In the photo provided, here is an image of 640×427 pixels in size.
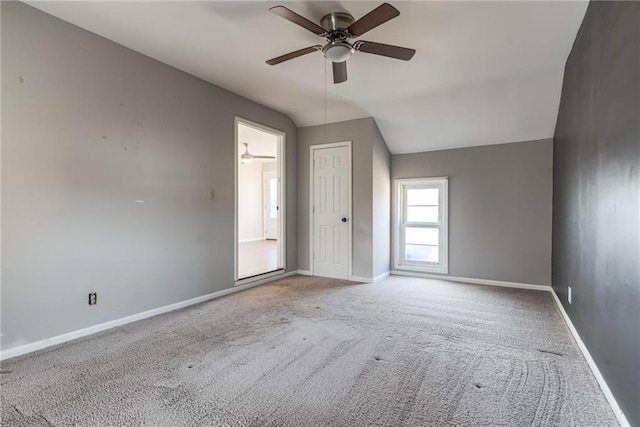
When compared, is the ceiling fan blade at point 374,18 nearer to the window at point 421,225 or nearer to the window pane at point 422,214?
the window at point 421,225

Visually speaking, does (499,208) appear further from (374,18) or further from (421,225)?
(374,18)

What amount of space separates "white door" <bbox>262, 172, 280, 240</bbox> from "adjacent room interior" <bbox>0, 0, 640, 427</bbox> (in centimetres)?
Answer: 530

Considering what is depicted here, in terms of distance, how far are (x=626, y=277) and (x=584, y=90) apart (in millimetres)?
1600

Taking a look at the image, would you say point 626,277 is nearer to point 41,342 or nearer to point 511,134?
point 511,134

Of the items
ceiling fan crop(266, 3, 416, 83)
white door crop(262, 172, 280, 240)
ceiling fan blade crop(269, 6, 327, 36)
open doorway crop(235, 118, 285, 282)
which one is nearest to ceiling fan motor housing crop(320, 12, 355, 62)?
ceiling fan crop(266, 3, 416, 83)

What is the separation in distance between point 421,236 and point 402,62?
2818 millimetres

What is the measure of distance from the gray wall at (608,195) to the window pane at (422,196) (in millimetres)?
2158

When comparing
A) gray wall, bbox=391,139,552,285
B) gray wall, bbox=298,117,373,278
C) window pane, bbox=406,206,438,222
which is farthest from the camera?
window pane, bbox=406,206,438,222

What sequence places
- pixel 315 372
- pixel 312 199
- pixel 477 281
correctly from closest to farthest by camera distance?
pixel 315 372
pixel 477 281
pixel 312 199

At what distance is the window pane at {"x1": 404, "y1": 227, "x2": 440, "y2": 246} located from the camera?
4.94 m

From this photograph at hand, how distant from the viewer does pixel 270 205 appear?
9938 mm

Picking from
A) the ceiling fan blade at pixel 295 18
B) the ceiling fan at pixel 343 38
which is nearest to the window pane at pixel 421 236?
the ceiling fan at pixel 343 38

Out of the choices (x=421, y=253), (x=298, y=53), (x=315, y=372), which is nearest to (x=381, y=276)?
(x=421, y=253)

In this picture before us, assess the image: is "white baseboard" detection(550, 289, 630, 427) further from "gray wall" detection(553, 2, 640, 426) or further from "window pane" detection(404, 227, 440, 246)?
"window pane" detection(404, 227, 440, 246)
